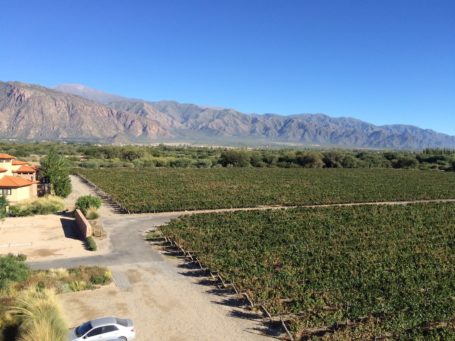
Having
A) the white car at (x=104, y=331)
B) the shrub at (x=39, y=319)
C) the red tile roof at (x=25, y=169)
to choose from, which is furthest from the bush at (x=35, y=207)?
the white car at (x=104, y=331)

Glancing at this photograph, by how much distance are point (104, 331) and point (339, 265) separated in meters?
16.8

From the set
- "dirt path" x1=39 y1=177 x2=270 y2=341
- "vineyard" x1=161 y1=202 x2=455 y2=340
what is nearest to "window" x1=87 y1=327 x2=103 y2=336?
"dirt path" x1=39 y1=177 x2=270 y2=341

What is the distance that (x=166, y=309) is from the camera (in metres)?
22.3

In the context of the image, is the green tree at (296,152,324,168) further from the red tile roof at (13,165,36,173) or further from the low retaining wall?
the low retaining wall

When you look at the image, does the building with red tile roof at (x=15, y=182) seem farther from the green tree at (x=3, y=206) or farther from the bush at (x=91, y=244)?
the bush at (x=91, y=244)

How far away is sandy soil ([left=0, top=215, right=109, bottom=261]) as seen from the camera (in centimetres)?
3184

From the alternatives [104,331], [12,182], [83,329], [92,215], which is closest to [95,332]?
[104,331]

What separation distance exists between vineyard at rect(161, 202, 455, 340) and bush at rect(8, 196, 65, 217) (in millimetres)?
15285

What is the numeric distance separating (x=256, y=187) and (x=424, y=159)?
95.8 meters

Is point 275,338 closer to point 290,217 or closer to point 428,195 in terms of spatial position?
point 290,217

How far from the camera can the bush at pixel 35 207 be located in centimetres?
4381

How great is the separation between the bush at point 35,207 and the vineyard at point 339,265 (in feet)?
50.1

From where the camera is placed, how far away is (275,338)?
1950 centimetres

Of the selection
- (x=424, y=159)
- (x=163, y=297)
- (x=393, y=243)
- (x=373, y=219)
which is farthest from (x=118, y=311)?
(x=424, y=159)
